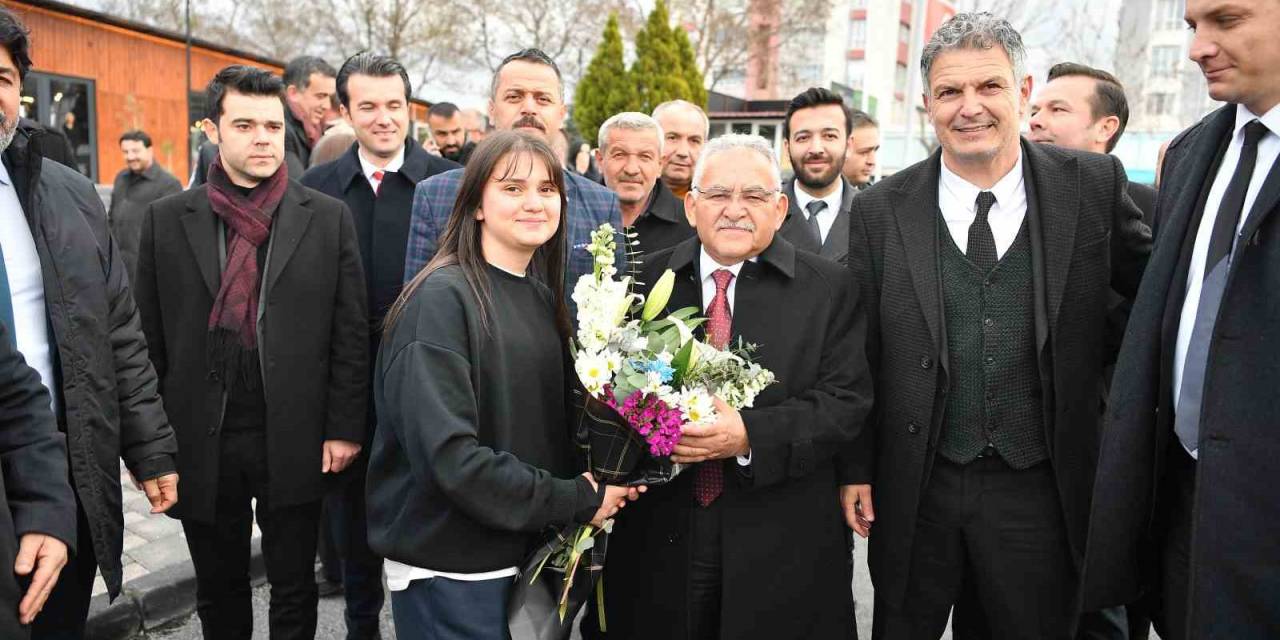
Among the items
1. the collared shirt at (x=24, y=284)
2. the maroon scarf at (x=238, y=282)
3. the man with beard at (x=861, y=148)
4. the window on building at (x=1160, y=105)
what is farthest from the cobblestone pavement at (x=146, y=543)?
the window on building at (x=1160, y=105)

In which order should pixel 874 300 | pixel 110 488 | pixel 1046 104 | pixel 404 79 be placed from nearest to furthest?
pixel 110 488 → pixel 874 300 → pixel 404 79 → pixel 1046 104

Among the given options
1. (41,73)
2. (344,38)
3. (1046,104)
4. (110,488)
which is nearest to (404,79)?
(110,488)

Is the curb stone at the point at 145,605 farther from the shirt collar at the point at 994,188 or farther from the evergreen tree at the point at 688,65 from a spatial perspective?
the evergreen tree at the point at 688,65

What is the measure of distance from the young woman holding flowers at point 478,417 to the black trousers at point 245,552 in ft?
3.35

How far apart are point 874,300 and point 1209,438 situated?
3.73ft

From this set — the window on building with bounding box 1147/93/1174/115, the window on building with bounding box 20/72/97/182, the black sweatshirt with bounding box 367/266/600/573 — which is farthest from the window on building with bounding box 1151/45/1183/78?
the black sweatshirt with bounding box 367/266/600/573

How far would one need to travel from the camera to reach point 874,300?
2984 mm

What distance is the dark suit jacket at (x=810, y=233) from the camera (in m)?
4.34

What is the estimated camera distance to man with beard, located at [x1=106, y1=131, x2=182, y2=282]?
809 centimetres

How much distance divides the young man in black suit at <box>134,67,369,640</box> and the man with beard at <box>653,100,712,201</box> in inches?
95.8

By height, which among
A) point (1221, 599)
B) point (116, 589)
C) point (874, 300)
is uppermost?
point (874, 300)

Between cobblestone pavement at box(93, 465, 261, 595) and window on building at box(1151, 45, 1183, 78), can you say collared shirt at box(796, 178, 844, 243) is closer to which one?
cobblestone pavement at box(93, 465, 261, 595)

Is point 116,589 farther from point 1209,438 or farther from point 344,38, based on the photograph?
point 344,38

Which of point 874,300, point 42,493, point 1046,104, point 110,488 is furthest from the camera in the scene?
point 1046,104
